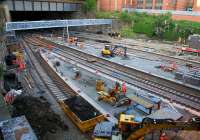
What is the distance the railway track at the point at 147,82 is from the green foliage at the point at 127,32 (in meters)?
17.3

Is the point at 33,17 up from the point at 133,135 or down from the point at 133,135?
up

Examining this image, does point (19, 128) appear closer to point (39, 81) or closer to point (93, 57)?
point (39, 81)

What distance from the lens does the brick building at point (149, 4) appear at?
53594 millimetres

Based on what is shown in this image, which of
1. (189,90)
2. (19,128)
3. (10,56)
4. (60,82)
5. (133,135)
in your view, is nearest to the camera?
(133,135)

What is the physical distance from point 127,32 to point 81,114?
36589mm

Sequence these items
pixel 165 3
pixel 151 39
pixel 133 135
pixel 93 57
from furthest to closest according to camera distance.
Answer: pixel 165 3 → pixel 151 39 → pixel 93 57 → pixel 133 135

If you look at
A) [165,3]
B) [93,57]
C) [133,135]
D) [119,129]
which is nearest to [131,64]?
[93,57]

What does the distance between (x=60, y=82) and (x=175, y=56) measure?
58.2ft

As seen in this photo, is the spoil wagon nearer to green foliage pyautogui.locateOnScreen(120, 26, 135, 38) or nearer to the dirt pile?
the dirt pile

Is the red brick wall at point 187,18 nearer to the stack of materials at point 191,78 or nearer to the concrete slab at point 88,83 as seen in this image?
the stack of materials at point 191,78

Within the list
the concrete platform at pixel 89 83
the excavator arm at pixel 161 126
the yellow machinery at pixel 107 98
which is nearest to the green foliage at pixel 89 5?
the concrete platform at pixel 89 83

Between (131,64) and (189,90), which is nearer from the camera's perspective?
(189,90)

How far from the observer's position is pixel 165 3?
5394 centimetres

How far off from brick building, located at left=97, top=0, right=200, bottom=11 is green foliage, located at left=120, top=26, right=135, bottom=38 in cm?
1029
